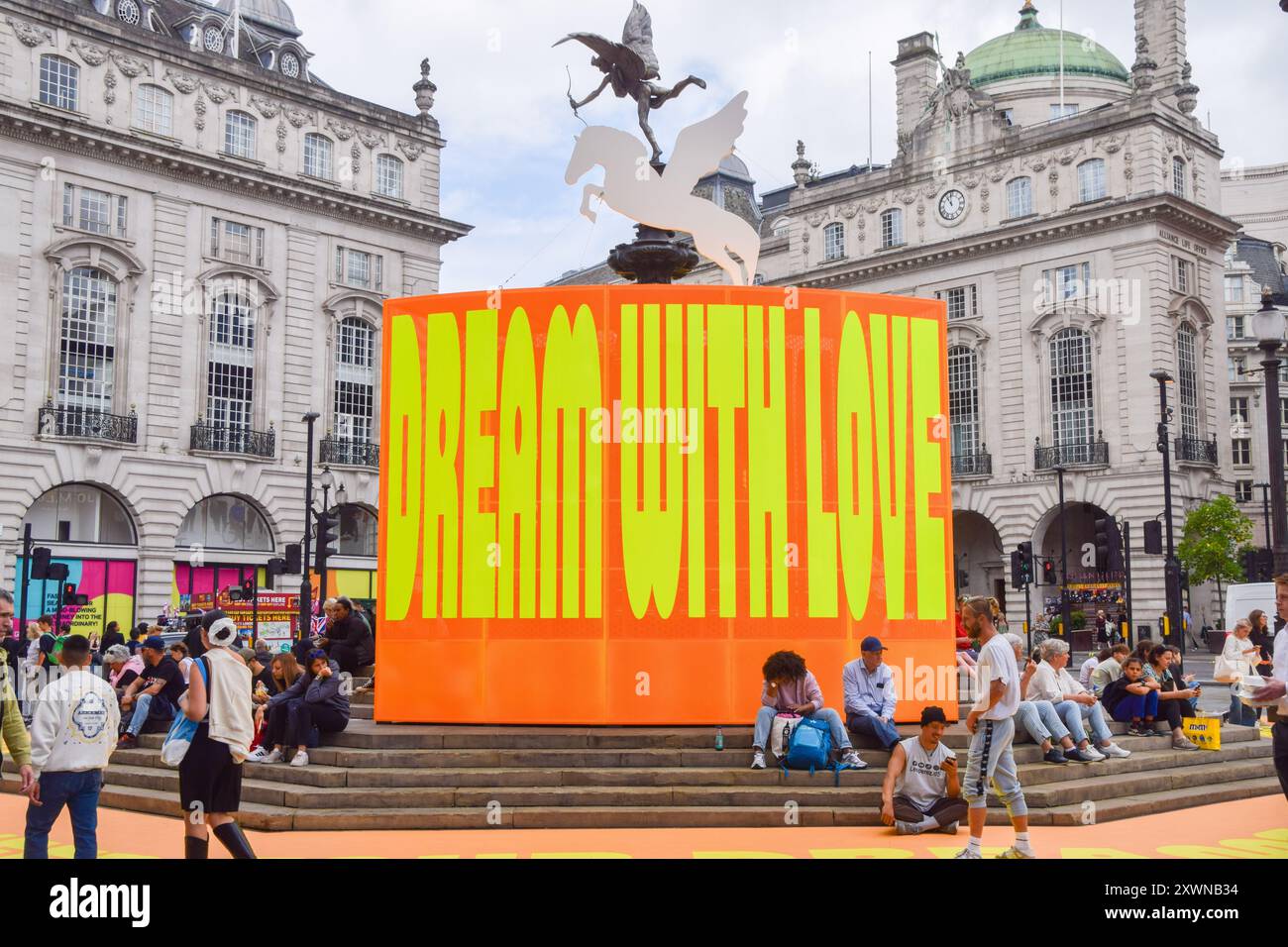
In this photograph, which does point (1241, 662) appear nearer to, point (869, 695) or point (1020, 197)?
point (869, 695)

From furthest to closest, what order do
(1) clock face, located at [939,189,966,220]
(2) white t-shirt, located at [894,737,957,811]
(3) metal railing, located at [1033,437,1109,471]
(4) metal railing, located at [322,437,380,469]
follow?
(1) clock face, located at [939,189,966,220] → (3) metal railing, located at [1033,437,1109,471] → (4) metal railing, located at [322,437,380,469] → (2) white t-shirt, located at [894,737,957,811]

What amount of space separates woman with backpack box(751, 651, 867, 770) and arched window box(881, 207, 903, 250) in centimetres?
4573

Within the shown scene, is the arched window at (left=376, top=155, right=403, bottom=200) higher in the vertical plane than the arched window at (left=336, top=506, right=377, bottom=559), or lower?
higher

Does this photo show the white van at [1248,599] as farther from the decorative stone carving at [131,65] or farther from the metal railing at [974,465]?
the decorative stone carving at [131,65]

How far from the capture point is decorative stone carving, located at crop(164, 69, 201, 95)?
140 ft

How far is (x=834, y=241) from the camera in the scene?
58.2 m

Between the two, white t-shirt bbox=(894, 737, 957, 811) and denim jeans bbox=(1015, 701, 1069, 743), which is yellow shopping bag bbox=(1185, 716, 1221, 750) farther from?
white t-shirt bbox=(894, 737, 957, 811)

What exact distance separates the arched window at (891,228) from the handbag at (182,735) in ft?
165

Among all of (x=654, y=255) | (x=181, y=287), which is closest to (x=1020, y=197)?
(x=181, y=287)

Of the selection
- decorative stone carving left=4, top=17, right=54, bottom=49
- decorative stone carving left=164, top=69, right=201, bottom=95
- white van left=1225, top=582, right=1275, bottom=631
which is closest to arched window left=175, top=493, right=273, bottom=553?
decorative stone carving left=164, top=69, right=201, bottom=95

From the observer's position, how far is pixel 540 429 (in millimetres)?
14023

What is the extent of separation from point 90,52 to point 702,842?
127 ft
